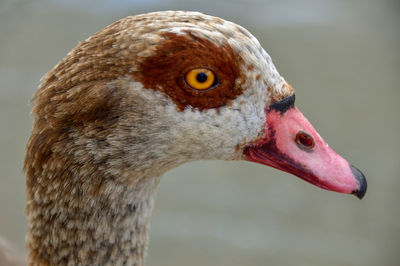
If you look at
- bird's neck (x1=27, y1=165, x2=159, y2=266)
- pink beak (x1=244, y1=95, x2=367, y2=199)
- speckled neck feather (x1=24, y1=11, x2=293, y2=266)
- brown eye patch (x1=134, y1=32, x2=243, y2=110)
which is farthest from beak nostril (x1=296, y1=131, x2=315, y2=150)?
bird's neck (x1=27, y1=165, x2=159, y2=266)

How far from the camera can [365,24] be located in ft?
21.4

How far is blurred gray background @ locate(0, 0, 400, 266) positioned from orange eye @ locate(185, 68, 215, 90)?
8.91 ft

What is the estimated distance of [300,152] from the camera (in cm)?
184

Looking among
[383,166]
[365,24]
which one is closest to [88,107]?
[383,166]

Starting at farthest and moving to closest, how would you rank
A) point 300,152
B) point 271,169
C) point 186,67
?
point 271,169 → point 300,152 → point 186,67

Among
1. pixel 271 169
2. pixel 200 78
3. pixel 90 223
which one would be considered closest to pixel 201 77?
pixel 200 78

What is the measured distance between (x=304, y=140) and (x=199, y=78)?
47 cm

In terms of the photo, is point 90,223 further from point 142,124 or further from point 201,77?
point 201,77

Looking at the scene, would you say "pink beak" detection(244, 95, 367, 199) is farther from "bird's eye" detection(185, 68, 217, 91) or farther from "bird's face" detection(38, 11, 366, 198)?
"bird's eye" detection(185, 68, 217, 91)

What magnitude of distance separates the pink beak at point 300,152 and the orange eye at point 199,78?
0.85 feet

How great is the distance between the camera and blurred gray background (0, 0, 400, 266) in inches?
A: 172

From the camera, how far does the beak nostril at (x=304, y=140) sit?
1.84 metres

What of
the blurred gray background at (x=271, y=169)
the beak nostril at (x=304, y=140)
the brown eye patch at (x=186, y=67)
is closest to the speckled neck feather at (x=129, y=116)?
the brown eye patch at (x=186, y=67)

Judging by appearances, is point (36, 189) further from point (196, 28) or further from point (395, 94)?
point (395, 94)
